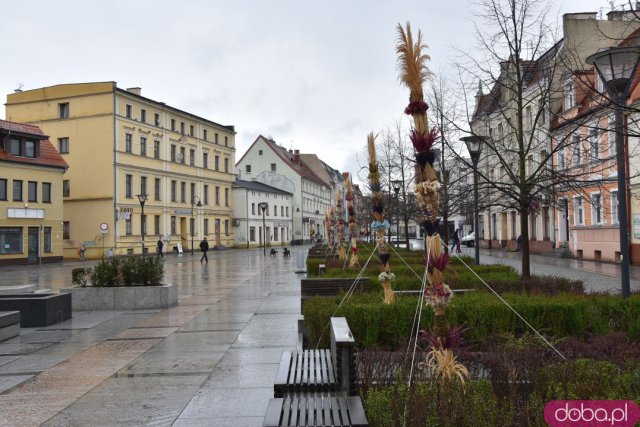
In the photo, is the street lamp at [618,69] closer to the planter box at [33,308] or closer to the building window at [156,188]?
the planter box at [33,308]

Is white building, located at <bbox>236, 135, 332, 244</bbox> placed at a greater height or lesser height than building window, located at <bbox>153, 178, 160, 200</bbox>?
greater

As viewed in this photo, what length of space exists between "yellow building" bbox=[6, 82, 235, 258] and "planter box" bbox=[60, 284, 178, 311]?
30.1 meters

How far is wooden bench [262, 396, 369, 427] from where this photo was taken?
3529mm

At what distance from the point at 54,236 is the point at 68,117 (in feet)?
40.2

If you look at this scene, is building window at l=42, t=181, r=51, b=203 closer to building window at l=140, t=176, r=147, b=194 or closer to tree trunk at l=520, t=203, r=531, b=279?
building window at l=140, t=176, r=147, b=194

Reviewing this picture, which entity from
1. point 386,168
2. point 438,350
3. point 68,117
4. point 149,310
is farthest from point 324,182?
point 438,350

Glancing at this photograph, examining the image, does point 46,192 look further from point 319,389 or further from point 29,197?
point 319,389

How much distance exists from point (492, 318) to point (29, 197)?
39.9m

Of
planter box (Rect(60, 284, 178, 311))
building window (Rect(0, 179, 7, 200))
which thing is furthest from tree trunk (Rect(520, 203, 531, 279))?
building window (Rect(0, 179, 7, 200))

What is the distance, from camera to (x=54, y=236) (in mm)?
41656

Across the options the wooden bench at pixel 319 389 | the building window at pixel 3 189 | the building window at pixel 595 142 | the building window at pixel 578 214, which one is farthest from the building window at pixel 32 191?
the wooden bench at pixel 319 389

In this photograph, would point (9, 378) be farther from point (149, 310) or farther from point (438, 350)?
point (149, 310)

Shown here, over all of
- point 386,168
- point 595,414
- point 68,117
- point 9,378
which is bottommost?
point 9,378

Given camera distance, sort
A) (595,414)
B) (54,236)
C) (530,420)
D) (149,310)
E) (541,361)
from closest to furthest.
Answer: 1. (595,414)
2. (530,420)
3. (541,361)
4. (149,310)
5. (54,236)
